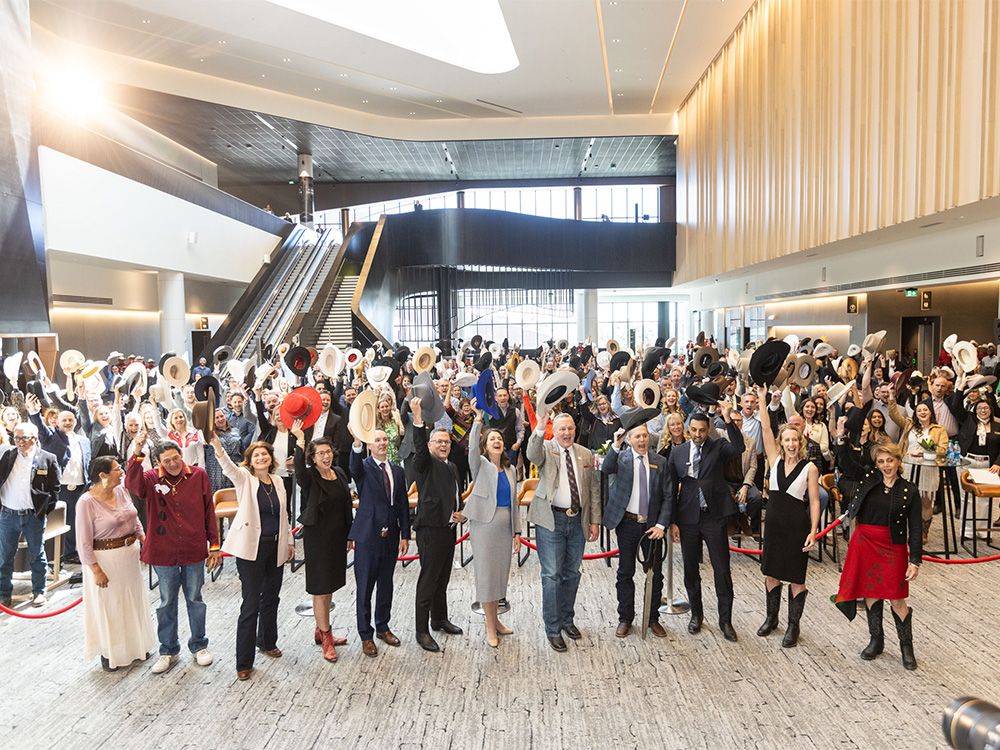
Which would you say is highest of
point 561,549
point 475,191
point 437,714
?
point 475,191

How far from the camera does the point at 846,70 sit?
12.3 metres

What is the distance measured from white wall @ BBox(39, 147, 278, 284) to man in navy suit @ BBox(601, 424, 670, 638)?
13199 millimetres

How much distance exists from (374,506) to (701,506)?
256 centimetres

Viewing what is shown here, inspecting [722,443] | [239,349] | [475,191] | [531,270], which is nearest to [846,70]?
[722,443]

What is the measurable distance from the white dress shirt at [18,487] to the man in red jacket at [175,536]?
65.4 inches

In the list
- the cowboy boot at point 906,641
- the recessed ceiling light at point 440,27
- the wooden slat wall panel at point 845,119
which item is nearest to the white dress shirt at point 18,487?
the cowboy boot at point 906,641

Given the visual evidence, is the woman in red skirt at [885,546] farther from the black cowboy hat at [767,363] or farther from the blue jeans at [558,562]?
the blue jeans at [558,562]

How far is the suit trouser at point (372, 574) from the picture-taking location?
5.23 m

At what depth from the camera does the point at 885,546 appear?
488 cm

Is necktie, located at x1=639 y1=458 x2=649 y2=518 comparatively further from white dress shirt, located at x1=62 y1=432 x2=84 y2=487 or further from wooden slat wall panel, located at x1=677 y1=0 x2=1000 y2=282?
wooden slat wall panel, located at x1=677 y1=0 x2=1000 y2=282

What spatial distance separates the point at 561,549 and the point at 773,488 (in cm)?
170

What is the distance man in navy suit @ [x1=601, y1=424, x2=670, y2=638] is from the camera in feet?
17.6

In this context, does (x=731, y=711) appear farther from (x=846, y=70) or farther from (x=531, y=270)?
(x=531, y=270)

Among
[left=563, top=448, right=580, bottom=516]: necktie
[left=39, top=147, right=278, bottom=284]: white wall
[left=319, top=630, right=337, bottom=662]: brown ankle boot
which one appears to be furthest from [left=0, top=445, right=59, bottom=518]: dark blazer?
[left=39, top=147, right=278, bottom=284]: white wall
